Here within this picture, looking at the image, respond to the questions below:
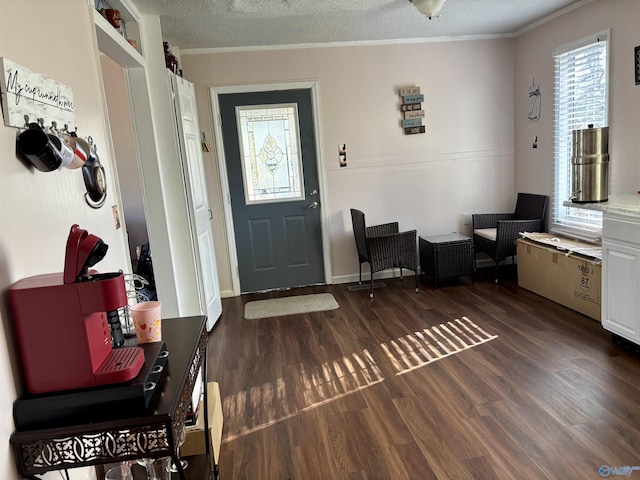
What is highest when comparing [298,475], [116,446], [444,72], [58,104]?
[444,72]

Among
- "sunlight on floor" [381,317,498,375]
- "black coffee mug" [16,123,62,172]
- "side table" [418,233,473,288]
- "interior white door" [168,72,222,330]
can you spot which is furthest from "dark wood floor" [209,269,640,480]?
"black coffee mug" [16,123,62,172]

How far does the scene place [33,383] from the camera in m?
1.13

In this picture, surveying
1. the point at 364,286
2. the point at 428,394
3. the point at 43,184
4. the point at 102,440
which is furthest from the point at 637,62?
the point at 102,440

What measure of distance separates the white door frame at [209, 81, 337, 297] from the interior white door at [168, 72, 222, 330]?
0.31 metres

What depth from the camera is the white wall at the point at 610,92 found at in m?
3.39

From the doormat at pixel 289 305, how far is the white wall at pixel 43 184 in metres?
Answer: 2.24

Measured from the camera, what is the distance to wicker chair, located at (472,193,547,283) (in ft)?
14.6

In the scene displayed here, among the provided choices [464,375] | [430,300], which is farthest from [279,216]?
[464,375]

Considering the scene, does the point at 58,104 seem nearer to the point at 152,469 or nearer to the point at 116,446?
the point at 116,446

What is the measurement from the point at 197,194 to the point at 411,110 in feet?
7.82

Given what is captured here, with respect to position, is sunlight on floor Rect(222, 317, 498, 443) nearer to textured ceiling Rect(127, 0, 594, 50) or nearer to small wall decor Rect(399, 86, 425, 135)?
small wall decor Rect(399, 86, 425, 135)

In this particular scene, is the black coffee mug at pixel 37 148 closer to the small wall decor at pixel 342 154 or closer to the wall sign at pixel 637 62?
the small wall decor at pixel 342 154

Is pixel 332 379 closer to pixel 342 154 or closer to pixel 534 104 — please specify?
pixel 342 154

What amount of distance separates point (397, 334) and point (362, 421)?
1197 millimetres
